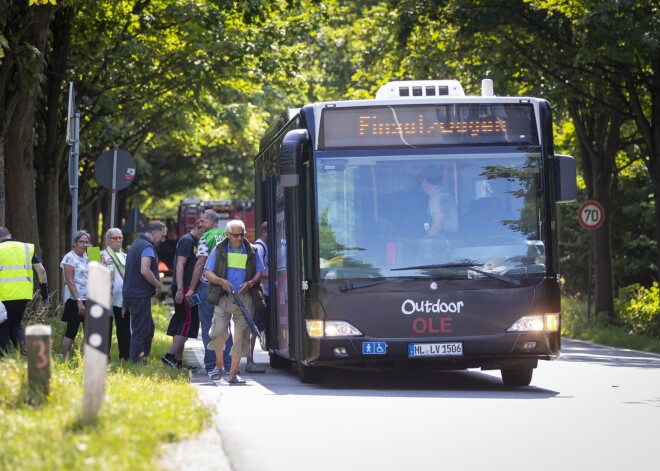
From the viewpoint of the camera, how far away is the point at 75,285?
16.4 meters

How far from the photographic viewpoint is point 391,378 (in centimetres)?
1568

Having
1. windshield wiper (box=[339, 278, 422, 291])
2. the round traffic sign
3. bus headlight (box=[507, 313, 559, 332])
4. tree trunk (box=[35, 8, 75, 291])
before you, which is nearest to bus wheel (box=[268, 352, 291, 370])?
the round traffic sign

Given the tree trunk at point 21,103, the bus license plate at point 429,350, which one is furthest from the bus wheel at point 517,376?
the tree trunk at point 21,103

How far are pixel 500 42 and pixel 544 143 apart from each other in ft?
45.4

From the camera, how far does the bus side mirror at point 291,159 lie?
13047mm

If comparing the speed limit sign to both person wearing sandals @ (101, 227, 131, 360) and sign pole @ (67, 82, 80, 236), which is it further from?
sign pole @ (67, 82, 80, 236)

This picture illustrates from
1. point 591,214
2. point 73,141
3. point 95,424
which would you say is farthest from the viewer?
point 591,214

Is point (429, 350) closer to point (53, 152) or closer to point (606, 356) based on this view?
point (606, 356)

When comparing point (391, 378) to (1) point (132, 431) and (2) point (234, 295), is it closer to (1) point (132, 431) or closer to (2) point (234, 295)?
(2) point (234, 295)

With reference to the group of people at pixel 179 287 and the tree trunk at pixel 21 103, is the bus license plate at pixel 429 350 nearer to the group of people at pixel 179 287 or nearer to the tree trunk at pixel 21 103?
the group of people at pixel 179 287

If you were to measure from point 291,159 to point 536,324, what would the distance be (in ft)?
9.45

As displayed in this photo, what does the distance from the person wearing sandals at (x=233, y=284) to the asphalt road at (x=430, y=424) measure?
46 cm

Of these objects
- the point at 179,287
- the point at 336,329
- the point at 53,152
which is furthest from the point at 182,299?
the point at 53,152

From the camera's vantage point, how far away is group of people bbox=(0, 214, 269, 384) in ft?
48.5
